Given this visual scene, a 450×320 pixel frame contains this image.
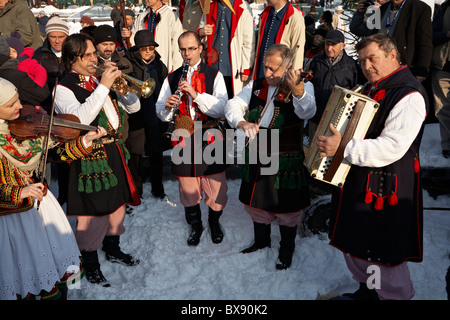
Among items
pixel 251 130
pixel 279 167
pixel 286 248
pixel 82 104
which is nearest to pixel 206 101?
pixel 251 130

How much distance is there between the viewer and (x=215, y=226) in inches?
171

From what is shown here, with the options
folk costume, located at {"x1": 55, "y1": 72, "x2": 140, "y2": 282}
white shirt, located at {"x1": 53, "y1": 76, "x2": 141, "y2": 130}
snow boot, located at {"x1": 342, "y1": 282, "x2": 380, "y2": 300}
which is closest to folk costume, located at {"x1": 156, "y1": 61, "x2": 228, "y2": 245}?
folk costume, located at {"x1": 55, "y1": 72, "x2": 140, "y2": 282}

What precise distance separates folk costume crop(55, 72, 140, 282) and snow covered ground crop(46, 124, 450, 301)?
43cm

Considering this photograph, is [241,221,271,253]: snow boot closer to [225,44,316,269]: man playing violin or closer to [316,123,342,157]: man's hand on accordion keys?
[225,44,316,269]: man playing violin

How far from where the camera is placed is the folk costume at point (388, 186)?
252cm

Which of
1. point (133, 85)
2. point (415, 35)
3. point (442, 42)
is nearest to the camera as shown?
point (133, 85)

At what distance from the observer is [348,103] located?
257cm

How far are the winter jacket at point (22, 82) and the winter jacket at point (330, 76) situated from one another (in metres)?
3.42

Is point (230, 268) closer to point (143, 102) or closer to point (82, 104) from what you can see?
point (82, 104)

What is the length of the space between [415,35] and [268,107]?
106 inches

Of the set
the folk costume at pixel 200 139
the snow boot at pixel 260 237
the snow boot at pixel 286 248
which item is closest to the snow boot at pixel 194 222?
the folk costume at pixel 200 139

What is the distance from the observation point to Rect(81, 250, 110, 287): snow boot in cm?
359
